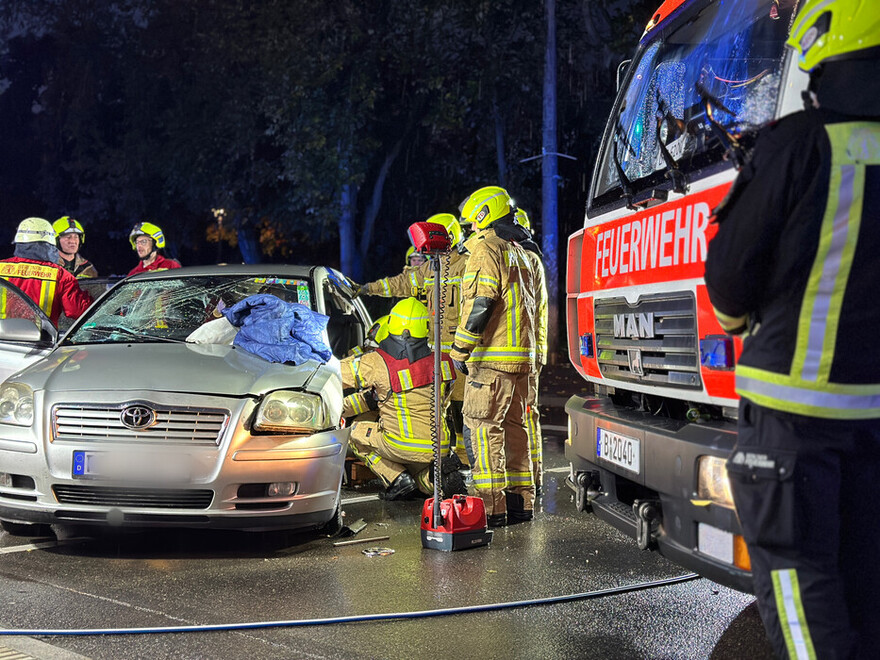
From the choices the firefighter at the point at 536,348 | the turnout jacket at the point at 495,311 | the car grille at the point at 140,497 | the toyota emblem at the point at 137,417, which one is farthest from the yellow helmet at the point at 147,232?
the car grille at the point at 140,497

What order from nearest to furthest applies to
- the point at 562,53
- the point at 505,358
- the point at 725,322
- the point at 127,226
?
the point at 725,322
the point at 505,358
the point at 562,53
the point at 127,226

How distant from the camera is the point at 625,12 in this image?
20.0 m

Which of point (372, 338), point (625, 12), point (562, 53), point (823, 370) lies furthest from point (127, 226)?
point (823, 370)

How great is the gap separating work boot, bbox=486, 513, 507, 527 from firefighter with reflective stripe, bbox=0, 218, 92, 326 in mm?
3628

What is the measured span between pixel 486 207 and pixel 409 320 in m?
1.23

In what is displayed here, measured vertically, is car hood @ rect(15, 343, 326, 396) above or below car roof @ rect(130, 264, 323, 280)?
below

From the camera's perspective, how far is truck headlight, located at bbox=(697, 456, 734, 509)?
339 centimetres

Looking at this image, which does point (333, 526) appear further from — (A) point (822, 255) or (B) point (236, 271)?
(A) point (822, 255)

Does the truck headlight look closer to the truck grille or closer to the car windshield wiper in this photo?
the truck grille

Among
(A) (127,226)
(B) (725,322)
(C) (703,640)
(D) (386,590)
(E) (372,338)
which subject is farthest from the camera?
(A) (127,226)

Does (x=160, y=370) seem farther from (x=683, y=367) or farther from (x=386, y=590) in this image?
(x=683, y=367)

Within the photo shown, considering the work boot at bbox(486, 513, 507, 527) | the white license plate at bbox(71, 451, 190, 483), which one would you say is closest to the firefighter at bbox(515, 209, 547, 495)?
the work boot at bbox(486, 513, 507, 527)

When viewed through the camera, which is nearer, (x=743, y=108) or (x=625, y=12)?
(x=743, y=108)

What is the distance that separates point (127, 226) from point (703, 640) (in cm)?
3414
